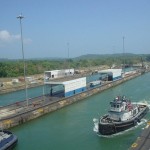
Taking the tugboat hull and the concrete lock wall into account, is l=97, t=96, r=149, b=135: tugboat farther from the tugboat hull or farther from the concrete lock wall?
the concrete lock wall

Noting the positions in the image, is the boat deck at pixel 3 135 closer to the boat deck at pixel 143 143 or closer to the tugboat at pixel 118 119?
the tugboat at pixel 118 119

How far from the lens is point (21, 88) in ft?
205

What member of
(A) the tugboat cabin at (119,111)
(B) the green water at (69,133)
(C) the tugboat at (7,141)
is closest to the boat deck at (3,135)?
(C) the tugboat at (7,141)

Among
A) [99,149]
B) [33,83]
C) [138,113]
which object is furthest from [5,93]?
[99,149]

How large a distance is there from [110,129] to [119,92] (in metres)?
28.1

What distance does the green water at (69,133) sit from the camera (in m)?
25.0

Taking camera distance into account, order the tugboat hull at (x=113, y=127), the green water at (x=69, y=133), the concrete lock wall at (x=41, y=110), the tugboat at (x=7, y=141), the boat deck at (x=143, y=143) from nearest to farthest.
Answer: the boat deck at (x=143, y=143) → the tugboat at (x=7, y=141) → the green water at (x=69, y=133) → the tugboat hull at (x=113, y=127) → the concrete lock wall at (x=41, y=110)

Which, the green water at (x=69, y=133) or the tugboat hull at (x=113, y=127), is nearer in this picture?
the green water at (x=69, y=133)

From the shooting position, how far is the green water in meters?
25.0

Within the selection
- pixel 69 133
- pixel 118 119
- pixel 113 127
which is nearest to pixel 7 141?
pixel 69 133

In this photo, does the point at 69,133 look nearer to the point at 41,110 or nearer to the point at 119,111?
the point at 119,111

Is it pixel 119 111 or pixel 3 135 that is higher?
pixel 119 111

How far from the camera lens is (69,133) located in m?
28.3

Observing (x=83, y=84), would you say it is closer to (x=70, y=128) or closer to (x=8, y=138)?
(x=70, y=128)
